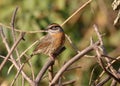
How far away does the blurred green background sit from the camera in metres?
4.21

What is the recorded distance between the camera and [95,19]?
5.50 m

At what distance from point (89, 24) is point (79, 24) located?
0.40 ft

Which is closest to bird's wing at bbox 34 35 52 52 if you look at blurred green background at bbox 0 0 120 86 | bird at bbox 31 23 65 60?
bird at bbox 31 23 65 60

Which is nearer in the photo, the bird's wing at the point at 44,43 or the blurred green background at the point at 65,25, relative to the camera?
the bird's wing at the point at 44,43

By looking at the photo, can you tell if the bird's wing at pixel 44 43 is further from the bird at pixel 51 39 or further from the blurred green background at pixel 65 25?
the blurred green background at pixel 65 25

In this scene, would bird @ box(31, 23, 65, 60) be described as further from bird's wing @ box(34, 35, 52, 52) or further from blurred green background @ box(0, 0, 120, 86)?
blurred green background @ box(0, 0, 120, 86)

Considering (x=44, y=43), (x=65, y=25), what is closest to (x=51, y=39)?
(x=44, y=43)

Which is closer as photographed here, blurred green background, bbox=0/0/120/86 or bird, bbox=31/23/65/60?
bird, bbox=31/23/65/60

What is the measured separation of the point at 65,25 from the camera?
5.14 m

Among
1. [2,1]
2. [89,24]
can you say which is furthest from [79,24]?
[2,1]

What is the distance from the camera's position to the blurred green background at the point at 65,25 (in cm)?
421

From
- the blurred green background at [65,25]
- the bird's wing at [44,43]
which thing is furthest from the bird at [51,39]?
the blurred green background at [65,25]

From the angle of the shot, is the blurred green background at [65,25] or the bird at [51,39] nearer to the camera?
the bird at [51,39]

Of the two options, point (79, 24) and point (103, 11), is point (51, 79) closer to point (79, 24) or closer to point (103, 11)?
point (103, 11)
